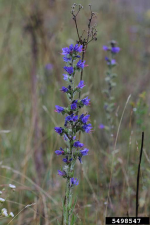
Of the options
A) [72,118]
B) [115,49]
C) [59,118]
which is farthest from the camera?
[59,118]

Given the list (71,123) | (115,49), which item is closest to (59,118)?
(115,49)

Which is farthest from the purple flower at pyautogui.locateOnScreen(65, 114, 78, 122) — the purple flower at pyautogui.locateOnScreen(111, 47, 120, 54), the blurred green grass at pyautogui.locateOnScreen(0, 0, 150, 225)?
the purple flower at pyautogui.locateOnScreen(111, 47, 120, 54)

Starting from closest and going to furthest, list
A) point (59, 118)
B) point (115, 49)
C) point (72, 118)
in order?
point (72, 118) < point (115, 49) < point (59, 118)

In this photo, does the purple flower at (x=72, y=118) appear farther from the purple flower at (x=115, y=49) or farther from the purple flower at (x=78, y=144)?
the purple flower at (x=115, y=49)

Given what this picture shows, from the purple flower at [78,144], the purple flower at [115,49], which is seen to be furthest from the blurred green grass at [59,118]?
the purple flower at [78,144]

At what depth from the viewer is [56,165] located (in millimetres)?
3801

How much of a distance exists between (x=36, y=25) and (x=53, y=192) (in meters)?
2.34

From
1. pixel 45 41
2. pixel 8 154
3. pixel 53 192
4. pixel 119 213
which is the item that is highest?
pixel 45 41

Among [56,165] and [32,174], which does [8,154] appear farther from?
[56,165]

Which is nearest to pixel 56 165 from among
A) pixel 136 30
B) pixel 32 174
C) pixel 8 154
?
pixel 32 174

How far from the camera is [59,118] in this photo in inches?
169

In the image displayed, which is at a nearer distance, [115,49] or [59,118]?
[115,49]

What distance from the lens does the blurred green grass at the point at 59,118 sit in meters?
2.87

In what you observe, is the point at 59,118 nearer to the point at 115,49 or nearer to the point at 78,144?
the point at 115,49
